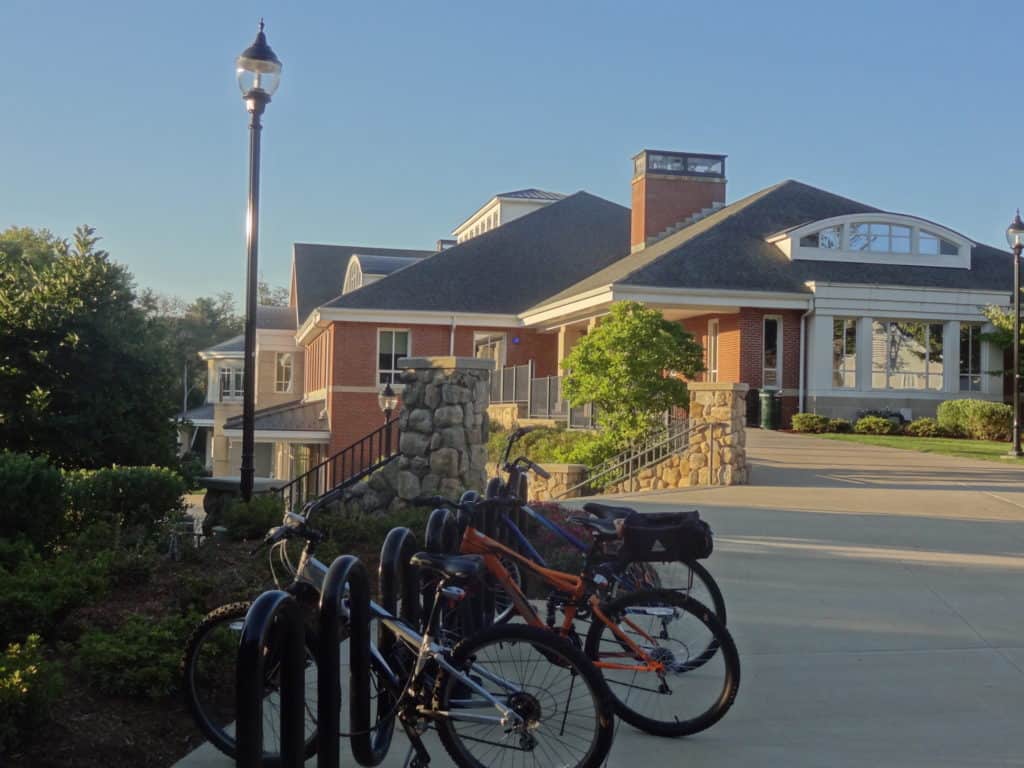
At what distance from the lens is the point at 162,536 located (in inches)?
348

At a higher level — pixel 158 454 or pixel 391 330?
pixel 391 330

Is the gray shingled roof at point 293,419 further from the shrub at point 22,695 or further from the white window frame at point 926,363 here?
the shrub at point 22,695

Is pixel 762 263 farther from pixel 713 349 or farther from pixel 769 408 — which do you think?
pixel 769 408

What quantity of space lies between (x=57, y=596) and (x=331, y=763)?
295 centimetres

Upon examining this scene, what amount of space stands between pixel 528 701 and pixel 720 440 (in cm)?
1221

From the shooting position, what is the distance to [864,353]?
95.8ft

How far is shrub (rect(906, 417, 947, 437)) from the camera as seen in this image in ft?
88.6

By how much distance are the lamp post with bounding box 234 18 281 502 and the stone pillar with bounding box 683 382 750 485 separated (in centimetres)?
786

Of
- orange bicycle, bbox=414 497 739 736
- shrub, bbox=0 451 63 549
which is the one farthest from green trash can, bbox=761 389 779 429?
orange bicycle, bbox=414 497 739 736

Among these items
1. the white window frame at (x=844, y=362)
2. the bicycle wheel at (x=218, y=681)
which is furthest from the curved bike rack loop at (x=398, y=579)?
the white window frame at (x=844, y=362)

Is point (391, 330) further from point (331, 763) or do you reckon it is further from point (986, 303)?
point (331, 763)

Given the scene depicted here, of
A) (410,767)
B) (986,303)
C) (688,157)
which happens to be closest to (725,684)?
(410,767)

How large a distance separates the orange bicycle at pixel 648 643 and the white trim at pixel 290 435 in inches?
1088

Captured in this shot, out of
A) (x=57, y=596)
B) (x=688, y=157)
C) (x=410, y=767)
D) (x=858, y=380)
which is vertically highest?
(x=688, y=157)
